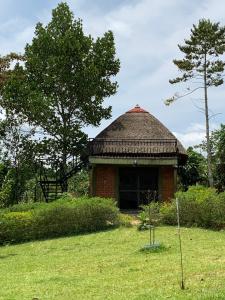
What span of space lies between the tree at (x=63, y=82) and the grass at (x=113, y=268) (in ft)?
37.4

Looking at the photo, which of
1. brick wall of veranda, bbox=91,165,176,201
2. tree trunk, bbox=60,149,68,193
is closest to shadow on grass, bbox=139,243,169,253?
brick wall of veranda, bbox=91,165,176,201

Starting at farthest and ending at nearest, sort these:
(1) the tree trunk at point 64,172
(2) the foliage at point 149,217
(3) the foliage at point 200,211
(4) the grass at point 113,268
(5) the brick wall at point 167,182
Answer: (1) the tree trunk at point 64,172, (5) the brick wall at point 167,182, (3) the foliage at point 200,211, (2) the foliage at point 149,217, (4) the grass at point 113,268

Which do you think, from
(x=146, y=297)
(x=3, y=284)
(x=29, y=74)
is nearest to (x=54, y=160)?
(x=29, y=74)

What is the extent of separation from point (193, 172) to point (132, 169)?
30.9 feet

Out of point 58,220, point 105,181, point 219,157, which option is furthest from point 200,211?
point 219,157

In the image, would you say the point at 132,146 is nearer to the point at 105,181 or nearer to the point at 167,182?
the point at 105,181

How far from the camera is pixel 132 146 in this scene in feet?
90.1

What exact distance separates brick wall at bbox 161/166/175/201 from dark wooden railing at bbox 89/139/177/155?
1232 mm

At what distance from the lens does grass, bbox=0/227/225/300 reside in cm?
886

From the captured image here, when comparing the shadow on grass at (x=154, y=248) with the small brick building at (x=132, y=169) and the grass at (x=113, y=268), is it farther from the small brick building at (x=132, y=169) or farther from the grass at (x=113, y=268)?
the small brick building at (x=132, y=169)

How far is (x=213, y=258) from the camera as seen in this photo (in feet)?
40.2

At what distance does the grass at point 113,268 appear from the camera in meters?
8.86

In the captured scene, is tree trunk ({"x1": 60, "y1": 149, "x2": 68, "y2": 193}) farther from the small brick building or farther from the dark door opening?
the dark door opening

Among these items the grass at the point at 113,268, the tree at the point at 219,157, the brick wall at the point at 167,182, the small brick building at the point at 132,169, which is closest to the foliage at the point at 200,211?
the grass at the point at 113,268
